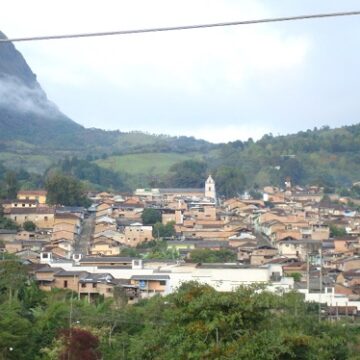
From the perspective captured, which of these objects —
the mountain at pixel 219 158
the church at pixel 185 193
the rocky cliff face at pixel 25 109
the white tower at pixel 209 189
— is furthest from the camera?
the rocky cliff face at pixel 25 109

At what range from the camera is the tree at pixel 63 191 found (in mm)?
48750

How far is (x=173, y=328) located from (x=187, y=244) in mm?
25420

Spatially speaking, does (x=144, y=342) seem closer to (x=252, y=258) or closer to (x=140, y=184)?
(x=252, y=258)

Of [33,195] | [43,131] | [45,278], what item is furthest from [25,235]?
[43,131]

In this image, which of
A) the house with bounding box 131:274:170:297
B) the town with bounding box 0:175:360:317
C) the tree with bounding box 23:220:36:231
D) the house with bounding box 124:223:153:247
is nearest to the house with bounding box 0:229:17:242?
the town with bounding box 0:175:360:317

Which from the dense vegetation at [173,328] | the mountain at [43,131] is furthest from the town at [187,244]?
the mountain at [43,131]

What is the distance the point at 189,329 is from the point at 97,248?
2578 cm

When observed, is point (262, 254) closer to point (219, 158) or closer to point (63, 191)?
point (63, 191)

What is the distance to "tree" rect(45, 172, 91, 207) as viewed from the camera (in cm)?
4875

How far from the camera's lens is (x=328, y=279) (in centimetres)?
3195

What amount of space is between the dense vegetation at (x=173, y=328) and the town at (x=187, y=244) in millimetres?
3150

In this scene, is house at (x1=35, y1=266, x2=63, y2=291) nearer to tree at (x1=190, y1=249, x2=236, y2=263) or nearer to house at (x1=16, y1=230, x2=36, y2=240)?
tree at (x1=190, y1=249, x2=236, y2=263)

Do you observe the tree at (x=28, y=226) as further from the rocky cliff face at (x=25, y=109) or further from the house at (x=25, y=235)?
the rocky cliff face at (x=25, y=109)

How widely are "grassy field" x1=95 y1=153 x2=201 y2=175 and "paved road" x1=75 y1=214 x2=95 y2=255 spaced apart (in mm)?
26483
